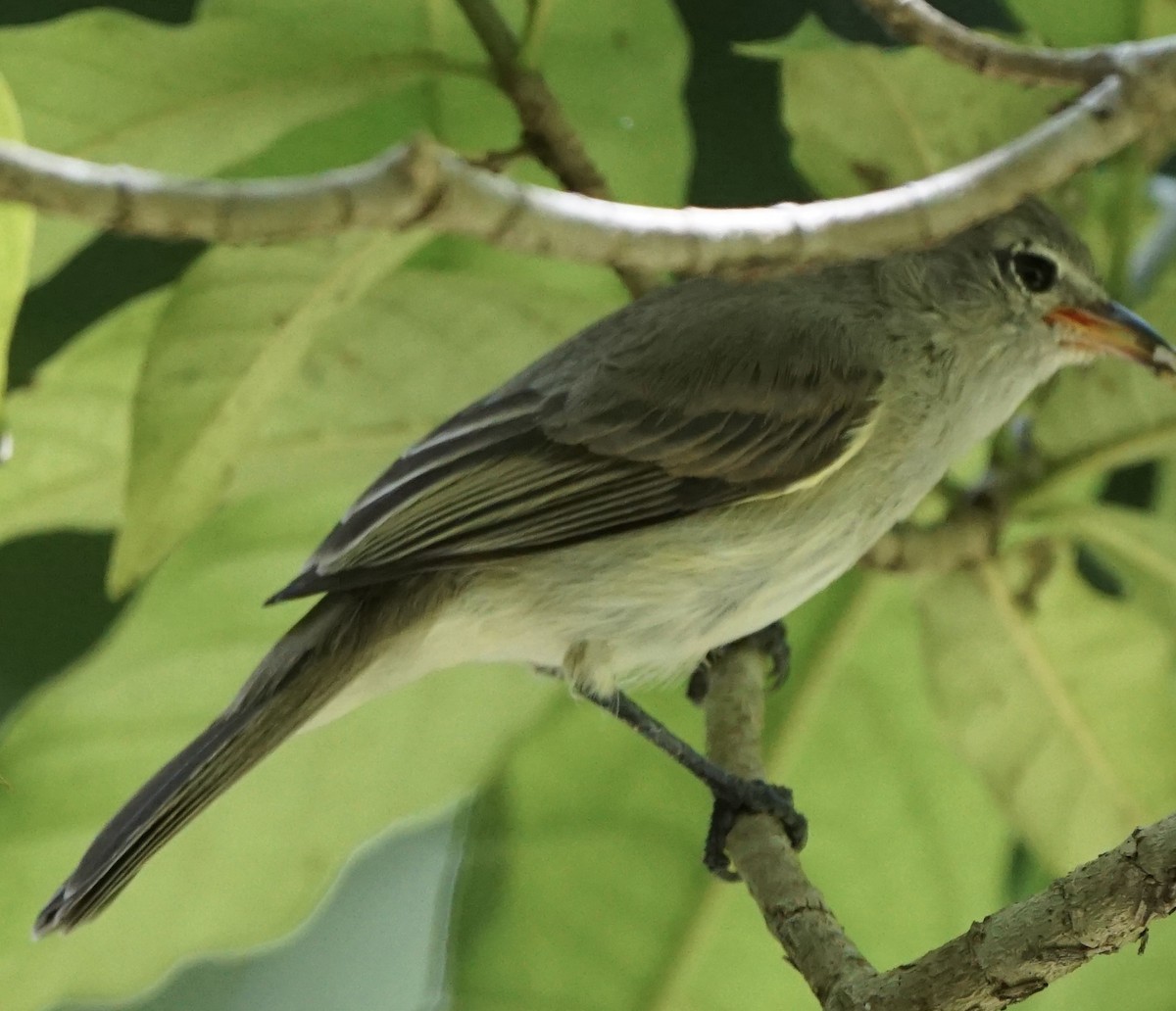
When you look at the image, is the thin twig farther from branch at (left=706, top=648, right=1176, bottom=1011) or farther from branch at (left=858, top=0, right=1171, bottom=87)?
branch at (left=706, top=648, right=1176, bottom=1011)

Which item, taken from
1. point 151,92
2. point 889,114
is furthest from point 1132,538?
point 151,92

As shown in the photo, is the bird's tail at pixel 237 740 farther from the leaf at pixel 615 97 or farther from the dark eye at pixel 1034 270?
the dark eye at pixel 1034 270

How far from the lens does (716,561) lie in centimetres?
140

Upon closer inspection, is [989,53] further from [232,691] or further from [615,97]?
[232,691]

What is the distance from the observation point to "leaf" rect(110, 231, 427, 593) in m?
1.24

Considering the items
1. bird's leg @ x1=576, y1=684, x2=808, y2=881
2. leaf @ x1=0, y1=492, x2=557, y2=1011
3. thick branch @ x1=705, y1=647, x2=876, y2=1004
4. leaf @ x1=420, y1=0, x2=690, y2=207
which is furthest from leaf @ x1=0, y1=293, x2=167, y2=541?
thick branch @ x1=705, y1=647, x2=876, y2=1004

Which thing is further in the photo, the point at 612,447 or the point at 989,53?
the point at 612,447

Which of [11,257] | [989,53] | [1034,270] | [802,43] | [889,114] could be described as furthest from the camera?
[1034,270]

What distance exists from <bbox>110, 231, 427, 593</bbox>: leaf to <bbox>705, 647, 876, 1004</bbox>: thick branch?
517mm

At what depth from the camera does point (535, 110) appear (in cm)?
138

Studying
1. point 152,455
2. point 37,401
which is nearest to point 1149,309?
point 152,455

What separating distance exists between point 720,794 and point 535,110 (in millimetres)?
644

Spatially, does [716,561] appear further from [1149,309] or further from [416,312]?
[1149,309]

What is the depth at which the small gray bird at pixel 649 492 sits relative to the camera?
1370 millimetres
